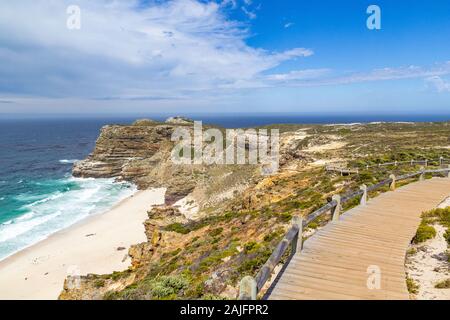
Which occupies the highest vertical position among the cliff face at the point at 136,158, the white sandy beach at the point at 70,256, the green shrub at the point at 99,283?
the cliff face at the point at 136,158

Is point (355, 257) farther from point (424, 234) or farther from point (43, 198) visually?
point (43, 198)

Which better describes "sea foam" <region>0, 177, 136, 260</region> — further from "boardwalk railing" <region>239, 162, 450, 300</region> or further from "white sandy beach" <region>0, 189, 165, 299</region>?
"boardwalk railing" <region>239, 162, 450, 300</region>

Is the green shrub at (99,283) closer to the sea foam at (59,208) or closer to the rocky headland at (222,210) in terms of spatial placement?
the rocky headland at (222,210)

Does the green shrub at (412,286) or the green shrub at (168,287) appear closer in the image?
the green shrub at (412,286)

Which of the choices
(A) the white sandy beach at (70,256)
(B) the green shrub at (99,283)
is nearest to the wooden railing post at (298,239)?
(B) the green shrub at (99,283)

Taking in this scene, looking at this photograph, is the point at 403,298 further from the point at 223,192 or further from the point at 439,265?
the point at 223,192
